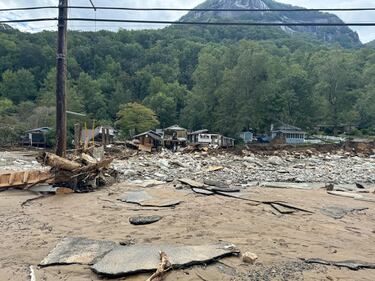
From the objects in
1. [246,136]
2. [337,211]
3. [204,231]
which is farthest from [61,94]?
[246,136]

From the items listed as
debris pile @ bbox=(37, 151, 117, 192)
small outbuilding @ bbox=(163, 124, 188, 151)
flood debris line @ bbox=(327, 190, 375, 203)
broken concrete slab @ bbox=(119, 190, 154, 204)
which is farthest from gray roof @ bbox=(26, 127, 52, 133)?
flood debris line @ bbox=(327, 190, 375, 203)

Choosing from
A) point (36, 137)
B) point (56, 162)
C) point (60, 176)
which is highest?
point (56, 162)

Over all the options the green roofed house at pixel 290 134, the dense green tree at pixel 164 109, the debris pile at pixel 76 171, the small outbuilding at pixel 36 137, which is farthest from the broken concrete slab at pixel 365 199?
the dense green tree at pixel 164 109

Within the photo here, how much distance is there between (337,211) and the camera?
31.2 ft

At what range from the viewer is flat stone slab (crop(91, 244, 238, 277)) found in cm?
475

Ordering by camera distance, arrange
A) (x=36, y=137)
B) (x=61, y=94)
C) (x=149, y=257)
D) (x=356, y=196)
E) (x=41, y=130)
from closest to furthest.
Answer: (x=149, y=257) < (x=61, y=94) < (x=356, y=196) < (x=41, y=130) < (x=36, y=137)

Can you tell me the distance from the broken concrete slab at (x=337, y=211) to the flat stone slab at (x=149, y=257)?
4438mm

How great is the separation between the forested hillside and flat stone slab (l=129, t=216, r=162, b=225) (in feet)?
140

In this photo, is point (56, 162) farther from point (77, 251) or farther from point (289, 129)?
point (289, 129)

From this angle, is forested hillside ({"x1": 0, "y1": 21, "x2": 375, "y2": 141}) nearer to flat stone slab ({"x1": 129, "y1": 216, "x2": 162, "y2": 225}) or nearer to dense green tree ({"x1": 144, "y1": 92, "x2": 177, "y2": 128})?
dense green tree ({"x1": 144, "y1": 92, "x2": 177, "y2": 128})

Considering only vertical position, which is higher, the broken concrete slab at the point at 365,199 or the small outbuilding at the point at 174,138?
the broken concrete slab at the point at 365,199

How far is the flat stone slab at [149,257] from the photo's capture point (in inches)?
187

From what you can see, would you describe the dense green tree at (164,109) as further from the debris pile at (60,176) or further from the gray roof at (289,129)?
the debris pile at (60,176)

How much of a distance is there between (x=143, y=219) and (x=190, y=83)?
85354 mm
